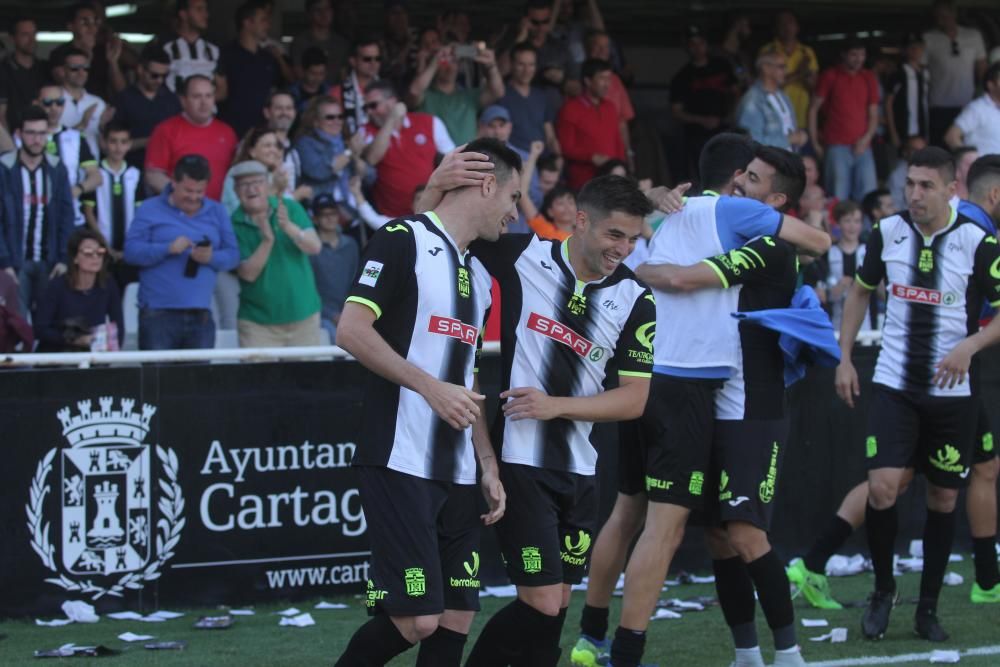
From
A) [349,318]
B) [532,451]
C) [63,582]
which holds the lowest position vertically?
[63,582]

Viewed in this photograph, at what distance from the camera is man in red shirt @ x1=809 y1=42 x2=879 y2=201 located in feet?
46.5

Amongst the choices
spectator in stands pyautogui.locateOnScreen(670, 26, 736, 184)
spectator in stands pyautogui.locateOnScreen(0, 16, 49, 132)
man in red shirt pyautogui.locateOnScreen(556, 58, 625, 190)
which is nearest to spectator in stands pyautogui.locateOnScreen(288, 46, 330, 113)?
spectator in stands pyautogui.locateOnScreen(0, 16, 49, 132)

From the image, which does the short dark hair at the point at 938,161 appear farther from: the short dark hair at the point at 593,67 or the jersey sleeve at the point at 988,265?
the short dark hair at the point at 593,67

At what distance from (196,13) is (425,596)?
781 centimetres

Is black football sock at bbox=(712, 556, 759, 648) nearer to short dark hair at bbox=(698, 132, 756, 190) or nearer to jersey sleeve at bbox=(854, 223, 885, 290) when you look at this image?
short dark hair at bbox=(698, 132, 756, 190)

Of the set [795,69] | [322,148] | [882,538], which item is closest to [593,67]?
[795,69]

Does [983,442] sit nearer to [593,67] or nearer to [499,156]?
[499,156]

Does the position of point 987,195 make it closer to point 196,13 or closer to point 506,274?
point 506,274

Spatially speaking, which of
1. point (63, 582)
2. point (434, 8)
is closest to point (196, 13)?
point (434, 8)

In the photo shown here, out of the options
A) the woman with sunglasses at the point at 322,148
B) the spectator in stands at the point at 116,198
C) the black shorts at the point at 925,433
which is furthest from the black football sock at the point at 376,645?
the woman with sunglasses at the point at 322,148

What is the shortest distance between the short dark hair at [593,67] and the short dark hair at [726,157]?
6525 millimetres

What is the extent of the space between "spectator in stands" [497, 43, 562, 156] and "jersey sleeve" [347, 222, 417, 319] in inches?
303

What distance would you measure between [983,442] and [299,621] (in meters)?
3.91

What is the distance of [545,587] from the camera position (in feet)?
17.2
